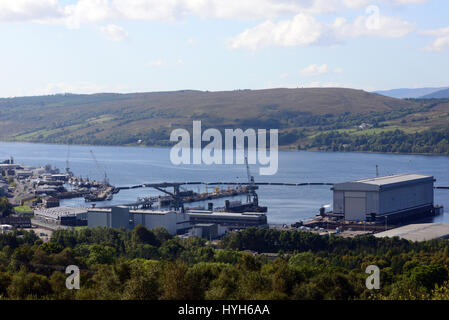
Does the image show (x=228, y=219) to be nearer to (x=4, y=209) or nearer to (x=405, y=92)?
(x=4, y=209)

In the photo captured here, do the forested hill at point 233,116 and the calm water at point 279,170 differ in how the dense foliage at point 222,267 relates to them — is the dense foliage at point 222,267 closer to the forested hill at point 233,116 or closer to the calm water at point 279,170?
the calm water at point 279,170

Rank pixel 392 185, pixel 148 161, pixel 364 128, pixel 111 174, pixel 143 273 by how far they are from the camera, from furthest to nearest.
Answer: pixel 364 128 → pixel 148 161 → pixel 111 174 → pixel 392 185 → pixel 143 273

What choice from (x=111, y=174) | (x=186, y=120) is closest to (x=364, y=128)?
(x=186, y=120)

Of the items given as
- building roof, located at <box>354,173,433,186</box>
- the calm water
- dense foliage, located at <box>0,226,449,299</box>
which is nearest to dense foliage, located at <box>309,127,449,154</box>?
the calm water

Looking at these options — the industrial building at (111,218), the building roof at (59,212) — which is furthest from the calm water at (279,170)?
the building roof at (59,212)

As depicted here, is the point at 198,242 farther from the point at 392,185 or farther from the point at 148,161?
the point at 148,161
